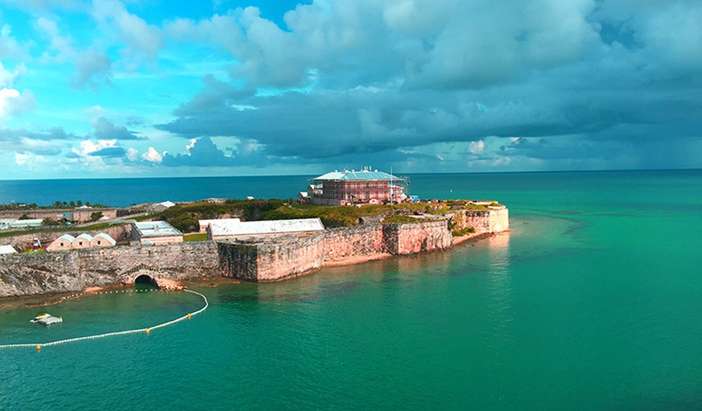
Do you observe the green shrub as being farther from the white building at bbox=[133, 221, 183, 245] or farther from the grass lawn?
the white building at bbox=[133, 221, 183, 245]

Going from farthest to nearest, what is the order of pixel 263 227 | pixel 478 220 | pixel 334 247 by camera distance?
pixel 478 220 → pixel 263 227 → pixel 334 247

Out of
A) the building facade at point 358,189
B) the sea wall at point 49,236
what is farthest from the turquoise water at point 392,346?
the building facade at point 358,189

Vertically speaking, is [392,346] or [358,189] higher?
[358,189]

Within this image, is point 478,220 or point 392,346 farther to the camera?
point 478,220

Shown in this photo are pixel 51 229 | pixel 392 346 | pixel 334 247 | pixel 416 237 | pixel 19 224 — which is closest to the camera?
pixel 392 346

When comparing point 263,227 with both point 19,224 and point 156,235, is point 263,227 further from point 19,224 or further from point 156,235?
point 19,224

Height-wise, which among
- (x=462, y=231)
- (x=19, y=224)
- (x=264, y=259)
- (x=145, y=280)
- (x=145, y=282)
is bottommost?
(x=145, y=282)

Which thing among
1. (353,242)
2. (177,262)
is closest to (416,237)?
(353,242)

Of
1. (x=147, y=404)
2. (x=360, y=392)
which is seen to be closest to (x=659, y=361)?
(x=360, y=392)
